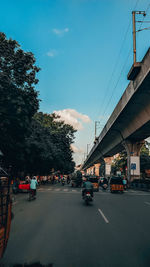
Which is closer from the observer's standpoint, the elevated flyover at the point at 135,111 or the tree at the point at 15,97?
the tree at the point at 15,97

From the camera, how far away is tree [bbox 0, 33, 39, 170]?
596 inches

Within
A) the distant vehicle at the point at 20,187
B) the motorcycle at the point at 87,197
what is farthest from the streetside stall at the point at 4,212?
the distant vehicle at the point at 20,187

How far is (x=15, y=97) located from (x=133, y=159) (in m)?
21.1

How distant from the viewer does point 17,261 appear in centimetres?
436

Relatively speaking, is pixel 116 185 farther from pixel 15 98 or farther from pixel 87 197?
pixel 15 98

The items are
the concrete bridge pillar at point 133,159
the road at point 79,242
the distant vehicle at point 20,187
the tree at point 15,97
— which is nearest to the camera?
the road at point 79,242

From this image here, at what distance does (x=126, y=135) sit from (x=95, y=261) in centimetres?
2716

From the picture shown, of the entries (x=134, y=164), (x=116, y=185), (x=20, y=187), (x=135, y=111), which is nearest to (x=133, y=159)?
(x=134, y=164)

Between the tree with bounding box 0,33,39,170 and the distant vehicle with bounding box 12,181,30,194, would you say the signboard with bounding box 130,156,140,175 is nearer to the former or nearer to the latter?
the distant vehicle with bounding box 12,181,30,194

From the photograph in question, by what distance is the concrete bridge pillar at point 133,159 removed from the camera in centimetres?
3166

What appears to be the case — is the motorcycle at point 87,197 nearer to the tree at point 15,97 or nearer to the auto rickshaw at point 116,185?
the tree at point 15,97

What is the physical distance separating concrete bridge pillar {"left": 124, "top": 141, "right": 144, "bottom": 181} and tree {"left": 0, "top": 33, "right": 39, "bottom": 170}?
18.0 metres

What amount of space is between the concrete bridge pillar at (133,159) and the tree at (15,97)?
59.1 ft

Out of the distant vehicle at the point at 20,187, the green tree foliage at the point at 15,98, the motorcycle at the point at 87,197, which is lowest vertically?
the distant vehicle at the point at 20,187
